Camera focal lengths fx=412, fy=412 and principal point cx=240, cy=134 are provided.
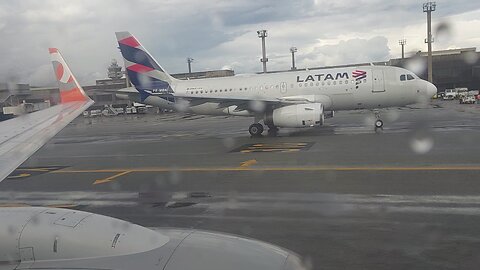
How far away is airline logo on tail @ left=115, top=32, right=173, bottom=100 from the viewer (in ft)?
79.5

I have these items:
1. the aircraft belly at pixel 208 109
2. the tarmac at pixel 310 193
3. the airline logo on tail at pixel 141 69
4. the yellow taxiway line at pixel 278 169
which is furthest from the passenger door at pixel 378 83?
the airline logo on tail at pixel 141 69

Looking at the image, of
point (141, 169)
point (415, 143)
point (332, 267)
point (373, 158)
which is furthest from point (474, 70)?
point (332, 267)

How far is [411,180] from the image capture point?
9781 millimetres

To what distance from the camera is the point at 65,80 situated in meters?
6.77

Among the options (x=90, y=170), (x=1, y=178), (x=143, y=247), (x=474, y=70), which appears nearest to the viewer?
(x=143, y=247)

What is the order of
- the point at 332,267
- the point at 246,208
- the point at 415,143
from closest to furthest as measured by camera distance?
1. the point at 332,267
2. the point at 246,208
3. the point at 415,143

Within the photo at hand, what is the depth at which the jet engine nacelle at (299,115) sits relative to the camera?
19.0m

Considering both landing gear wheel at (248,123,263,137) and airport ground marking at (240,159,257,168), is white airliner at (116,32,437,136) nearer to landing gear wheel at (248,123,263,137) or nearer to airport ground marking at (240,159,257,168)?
landing gear wheel at (248,123,263,137)

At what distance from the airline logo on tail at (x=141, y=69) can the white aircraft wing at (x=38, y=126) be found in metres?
15.8

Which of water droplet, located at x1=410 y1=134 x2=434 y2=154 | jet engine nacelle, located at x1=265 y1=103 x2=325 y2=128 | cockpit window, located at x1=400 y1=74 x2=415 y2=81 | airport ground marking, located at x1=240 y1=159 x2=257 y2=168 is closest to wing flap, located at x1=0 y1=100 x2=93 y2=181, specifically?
airport ground marking, located at x1=240 y1=159 x2=257 y2=168

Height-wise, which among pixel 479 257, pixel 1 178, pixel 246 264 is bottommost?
pixel 479 257

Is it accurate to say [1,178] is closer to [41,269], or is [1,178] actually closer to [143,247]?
[41,269]

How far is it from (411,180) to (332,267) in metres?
5.37

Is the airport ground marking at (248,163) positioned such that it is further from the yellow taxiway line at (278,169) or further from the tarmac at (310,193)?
the yellow taxiway line at (278,169)
